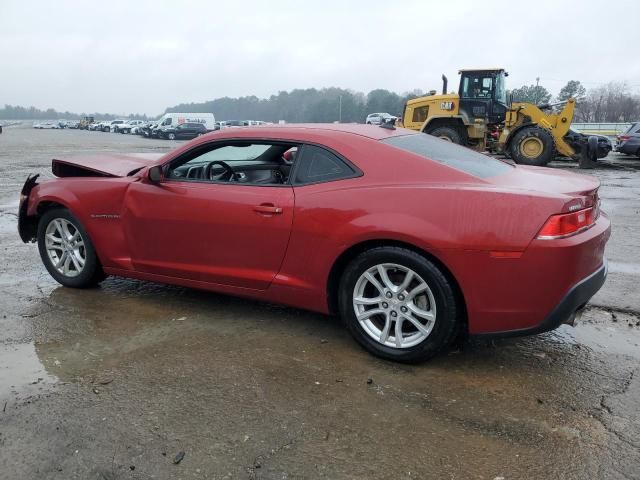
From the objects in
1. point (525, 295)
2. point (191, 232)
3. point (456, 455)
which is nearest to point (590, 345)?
point (525, 295)

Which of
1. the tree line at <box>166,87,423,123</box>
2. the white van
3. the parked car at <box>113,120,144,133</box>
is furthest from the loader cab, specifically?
the parked car at <box>113,120,144,133</box>

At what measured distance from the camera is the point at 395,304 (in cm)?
325

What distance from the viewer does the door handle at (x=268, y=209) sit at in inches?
139

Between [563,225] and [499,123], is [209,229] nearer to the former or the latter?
[563,225]

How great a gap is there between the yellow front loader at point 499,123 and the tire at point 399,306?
13.8 m

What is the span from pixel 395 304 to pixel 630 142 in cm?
1844

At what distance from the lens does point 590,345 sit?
11.7ft

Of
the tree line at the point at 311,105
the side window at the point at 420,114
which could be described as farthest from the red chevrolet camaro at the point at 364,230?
the tree line at the point at 311,105

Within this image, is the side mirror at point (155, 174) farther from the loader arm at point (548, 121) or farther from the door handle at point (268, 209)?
the loader arm at point (548, 121)

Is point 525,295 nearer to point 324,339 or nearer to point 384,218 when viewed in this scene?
point 384,218

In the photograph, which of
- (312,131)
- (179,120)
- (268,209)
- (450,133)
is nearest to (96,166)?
(268,209)

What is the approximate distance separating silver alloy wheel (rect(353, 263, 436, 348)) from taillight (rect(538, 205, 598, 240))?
699 mm

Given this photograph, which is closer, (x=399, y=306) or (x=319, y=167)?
(x=399, y=306)

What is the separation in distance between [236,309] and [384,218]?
5.18 feet
